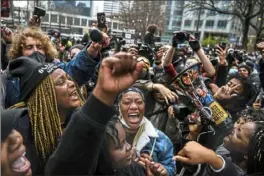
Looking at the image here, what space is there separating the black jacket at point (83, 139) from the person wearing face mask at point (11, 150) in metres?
0.11

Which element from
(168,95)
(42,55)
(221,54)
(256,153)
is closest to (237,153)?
(256,153)

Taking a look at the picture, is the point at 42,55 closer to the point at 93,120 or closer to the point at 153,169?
the point at 153,169

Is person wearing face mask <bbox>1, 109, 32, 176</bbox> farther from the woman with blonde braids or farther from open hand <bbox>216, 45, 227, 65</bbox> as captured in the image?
open hand <bbox>216, 45, 227, 65</bbox>

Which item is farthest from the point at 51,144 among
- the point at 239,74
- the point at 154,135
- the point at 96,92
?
the point at 239,74

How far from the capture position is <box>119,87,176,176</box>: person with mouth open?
1787 millimetres

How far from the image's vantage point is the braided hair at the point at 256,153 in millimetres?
1455

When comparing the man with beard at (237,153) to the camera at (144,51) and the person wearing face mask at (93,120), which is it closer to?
the person wearing face mask at (93,120)

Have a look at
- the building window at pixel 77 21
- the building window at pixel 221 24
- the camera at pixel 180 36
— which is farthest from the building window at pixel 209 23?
the camera at pixel 180 36

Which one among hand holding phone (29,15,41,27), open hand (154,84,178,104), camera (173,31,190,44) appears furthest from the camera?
hand holding phone (29,15,41,27)

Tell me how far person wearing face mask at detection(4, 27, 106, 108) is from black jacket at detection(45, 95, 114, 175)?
1020mm

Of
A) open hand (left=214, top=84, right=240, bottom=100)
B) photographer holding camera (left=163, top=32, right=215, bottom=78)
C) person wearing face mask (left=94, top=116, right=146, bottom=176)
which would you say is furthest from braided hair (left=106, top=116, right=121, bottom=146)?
open hand (left=214, top=84, right=240, bottom=100)

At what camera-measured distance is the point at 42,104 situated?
1.43 meters

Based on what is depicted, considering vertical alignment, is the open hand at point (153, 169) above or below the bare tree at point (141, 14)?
below

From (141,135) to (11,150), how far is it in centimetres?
96
